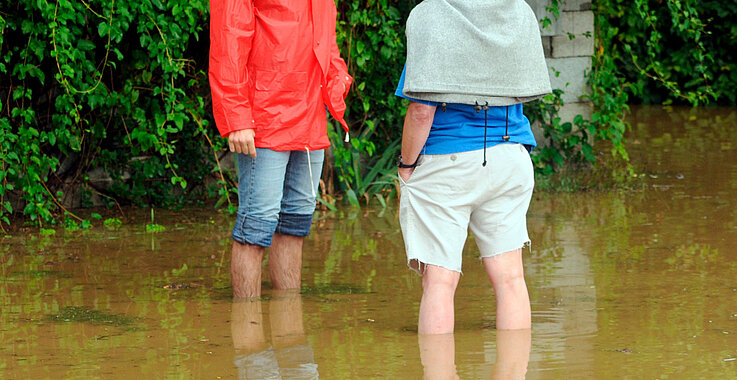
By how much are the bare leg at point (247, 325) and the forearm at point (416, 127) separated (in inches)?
37.7

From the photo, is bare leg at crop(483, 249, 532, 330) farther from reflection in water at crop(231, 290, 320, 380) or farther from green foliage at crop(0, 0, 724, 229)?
green foliage at crop(0, 0, 724, 229)

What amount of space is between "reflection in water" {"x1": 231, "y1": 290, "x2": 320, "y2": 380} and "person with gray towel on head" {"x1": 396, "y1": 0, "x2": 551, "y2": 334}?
48 cm

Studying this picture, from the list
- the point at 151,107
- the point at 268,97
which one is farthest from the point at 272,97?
the point at 151,107

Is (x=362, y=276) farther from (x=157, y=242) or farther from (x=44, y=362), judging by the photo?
(x=44, y=362)

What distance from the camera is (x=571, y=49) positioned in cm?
789

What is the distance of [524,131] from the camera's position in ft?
12.4

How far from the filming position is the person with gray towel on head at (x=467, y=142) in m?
3.49

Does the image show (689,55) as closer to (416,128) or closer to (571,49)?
(571,49)

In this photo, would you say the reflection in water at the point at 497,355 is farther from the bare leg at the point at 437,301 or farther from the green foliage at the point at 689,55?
the green foliage at the point at 689,55

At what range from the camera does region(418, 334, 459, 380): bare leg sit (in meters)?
3.40

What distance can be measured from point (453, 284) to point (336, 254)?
1975 millimetres

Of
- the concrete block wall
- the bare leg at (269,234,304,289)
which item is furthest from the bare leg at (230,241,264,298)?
the concrete block wall

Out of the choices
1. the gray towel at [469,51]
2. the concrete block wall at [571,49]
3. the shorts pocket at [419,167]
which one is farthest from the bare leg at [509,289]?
the concrete block wall at [571,49]

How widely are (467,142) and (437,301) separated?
1.97 feet
